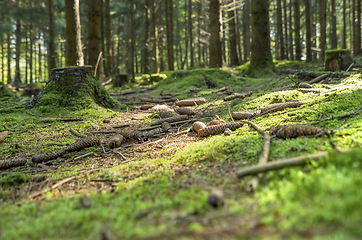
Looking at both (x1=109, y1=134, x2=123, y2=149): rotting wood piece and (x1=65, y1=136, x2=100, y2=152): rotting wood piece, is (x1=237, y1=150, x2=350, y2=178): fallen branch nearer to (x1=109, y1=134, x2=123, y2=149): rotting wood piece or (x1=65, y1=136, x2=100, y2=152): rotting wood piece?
(x1=109, y1=134, x2=123, y2=149): rotting wood piece

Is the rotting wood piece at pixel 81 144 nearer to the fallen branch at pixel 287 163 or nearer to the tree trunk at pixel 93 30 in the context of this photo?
the fallen branch at pixel 287 163

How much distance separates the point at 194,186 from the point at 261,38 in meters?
10.7

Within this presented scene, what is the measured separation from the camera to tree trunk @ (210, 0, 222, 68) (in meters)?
12.8

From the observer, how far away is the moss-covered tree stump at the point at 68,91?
5.82 metres

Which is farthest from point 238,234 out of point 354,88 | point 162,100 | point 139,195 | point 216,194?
point 162,100

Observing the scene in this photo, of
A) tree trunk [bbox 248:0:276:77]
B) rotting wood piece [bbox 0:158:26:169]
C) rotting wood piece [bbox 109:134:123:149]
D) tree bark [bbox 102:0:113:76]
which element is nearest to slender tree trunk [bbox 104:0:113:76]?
tree bark [bbox 102:0:113:76]

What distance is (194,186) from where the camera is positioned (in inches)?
71.6

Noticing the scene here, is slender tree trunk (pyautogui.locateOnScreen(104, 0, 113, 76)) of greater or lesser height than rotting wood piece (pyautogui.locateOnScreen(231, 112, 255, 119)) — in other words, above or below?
above

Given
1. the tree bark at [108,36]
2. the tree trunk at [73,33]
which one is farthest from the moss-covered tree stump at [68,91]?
the tree bark at [108,36]

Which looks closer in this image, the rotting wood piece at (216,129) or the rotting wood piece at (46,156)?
the rotting wood piece at (46,156)

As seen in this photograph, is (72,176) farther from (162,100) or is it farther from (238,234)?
(162,100)

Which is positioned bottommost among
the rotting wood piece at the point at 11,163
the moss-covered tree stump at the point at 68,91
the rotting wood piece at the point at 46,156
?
the rotting wood piece at the point at 11,163

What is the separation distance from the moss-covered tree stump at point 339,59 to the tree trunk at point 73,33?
8.93 meters

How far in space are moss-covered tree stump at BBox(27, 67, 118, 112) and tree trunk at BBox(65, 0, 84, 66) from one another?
113 inches
